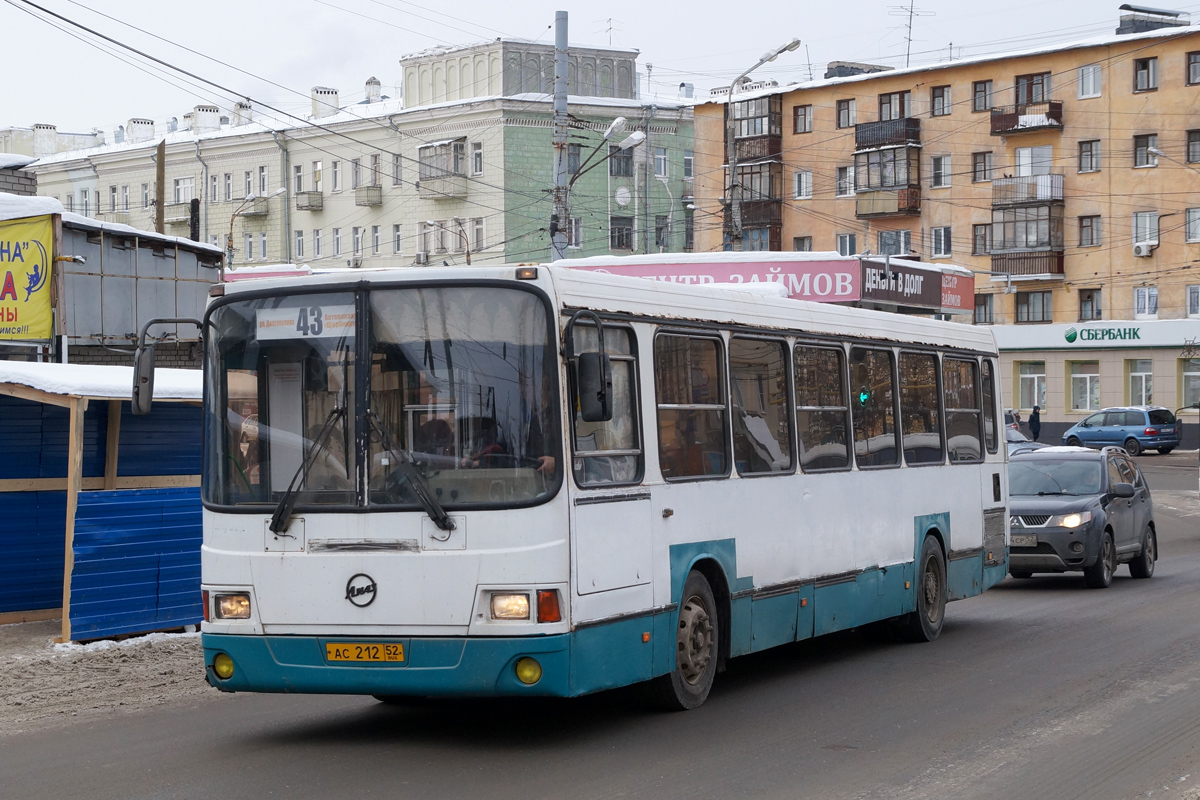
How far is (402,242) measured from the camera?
71438mm

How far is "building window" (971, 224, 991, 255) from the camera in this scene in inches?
2650

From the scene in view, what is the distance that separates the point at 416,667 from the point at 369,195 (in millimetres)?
64416

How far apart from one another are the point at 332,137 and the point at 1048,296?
31328mm

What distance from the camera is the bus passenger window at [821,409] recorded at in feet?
38.0

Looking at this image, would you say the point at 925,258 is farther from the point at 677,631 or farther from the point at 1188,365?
the point at 677,631

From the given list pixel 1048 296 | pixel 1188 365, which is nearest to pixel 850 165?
pixel 1048 296

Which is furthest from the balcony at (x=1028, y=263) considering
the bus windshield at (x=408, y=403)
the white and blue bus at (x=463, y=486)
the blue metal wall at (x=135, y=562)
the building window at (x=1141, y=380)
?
the bus windshield at (x=408, y=403)

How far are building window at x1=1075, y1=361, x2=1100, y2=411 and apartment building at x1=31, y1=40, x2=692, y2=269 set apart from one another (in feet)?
60.1

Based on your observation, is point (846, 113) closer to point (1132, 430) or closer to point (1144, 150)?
point (1144, 150)

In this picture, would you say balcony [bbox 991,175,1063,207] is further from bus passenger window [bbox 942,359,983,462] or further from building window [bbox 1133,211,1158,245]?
bus passenger window [bbox 942,359,983,462]

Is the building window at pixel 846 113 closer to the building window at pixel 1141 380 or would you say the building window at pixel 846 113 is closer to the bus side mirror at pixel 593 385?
the building window at pixel 1141 380

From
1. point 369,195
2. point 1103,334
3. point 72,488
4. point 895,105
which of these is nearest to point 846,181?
point 895,105

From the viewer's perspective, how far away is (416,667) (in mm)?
8422

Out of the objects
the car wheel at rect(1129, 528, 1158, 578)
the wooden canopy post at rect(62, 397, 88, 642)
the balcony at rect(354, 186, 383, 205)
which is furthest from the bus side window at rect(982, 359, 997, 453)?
the balcony at rect(354, 186, 383, 205)
